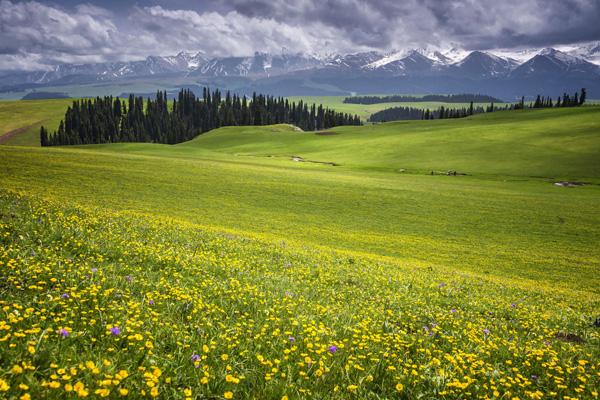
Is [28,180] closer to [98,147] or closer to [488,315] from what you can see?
[488,315]

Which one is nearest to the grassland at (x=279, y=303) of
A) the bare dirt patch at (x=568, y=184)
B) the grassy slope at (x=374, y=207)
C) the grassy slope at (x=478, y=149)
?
the grassy slope at (x=374, y=207)

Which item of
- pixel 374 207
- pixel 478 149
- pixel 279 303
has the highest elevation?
pixel 478 149

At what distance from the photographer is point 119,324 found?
21.3ft

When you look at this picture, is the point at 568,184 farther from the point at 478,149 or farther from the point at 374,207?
the point at 374,207

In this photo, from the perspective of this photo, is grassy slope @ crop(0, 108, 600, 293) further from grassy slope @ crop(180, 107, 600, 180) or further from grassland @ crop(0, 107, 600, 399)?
grassy slope @ crop(180, 107, 600, 180)

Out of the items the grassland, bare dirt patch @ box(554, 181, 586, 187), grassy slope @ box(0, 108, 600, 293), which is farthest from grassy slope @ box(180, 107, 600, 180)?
the grassland

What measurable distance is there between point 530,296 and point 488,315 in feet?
20.6

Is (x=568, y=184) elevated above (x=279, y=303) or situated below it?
below

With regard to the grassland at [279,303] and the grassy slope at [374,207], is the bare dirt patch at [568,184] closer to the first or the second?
the grassy slope at [374,207]

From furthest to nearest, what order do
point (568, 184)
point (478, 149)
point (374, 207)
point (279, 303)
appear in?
point (478, 149) → point (568, 184) → point (374, 207) → point (279, 303)

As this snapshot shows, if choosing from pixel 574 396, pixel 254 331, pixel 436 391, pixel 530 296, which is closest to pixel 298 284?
pixel 254 331

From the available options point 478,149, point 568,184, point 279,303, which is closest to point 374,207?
point 279,303

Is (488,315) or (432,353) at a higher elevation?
(432,353)

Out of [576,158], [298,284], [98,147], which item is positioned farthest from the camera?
[98,147]
